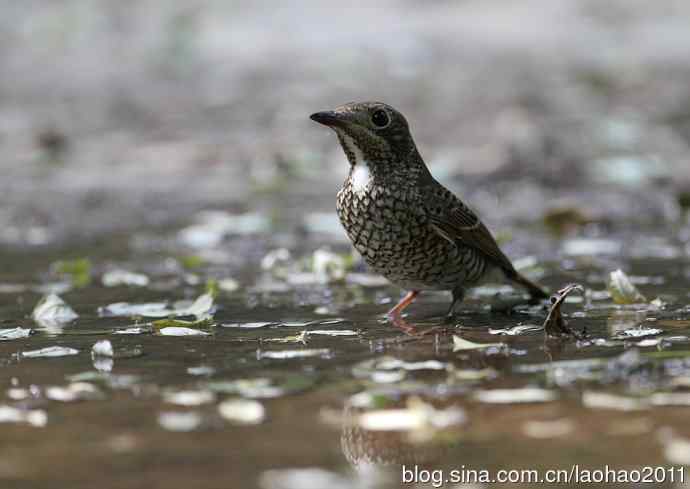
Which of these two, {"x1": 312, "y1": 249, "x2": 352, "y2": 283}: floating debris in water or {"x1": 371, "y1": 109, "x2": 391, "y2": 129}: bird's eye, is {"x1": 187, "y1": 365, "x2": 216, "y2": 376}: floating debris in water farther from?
{"x1": 312, "y1": 249, "x2": 352, "y2": 283}: floating debris in water

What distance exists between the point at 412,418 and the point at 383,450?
0.96 feet

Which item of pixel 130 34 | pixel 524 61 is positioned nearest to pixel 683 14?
pixel 524 61

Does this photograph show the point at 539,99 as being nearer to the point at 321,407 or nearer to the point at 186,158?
the point at 186,158

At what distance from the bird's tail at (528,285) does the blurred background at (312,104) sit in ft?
9.48

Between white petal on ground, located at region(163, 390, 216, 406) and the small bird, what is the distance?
1.61m

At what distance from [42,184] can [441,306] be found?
5.96m

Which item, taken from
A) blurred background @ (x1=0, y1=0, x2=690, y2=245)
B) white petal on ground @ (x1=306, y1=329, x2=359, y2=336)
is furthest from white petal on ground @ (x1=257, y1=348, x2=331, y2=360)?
blurred background @ (x1=0, y1=0, x2=690, y2=245)

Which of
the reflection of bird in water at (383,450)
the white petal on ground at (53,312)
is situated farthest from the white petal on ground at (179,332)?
the reflection of bird in water at (383,450)

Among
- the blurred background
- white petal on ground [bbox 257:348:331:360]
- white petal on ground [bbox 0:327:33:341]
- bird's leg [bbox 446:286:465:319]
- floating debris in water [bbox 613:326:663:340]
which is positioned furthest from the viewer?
the blurred background

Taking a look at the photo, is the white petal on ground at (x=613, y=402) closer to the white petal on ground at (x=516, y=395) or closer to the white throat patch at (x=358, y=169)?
the white petal on ground at (x=516, y=395)

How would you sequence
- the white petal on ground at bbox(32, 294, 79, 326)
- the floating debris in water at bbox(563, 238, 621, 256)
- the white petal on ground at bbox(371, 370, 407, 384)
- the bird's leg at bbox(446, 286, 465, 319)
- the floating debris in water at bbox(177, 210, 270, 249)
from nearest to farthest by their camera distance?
1. the white petal on ground at bbox(371, 370, 407, 384)
2. the white petal on ground at bbox(32, 294, 79, 326)
3. the bird's leg at bbox(446, 286, 465, 319)
4. the floating debris in water at bbox(563, 238, 621, 256)
5. the floating debris in water at bbox(177, 210, 270, 249)

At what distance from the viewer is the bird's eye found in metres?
5.97

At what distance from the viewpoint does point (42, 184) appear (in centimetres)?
1167

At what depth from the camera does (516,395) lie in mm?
4242
